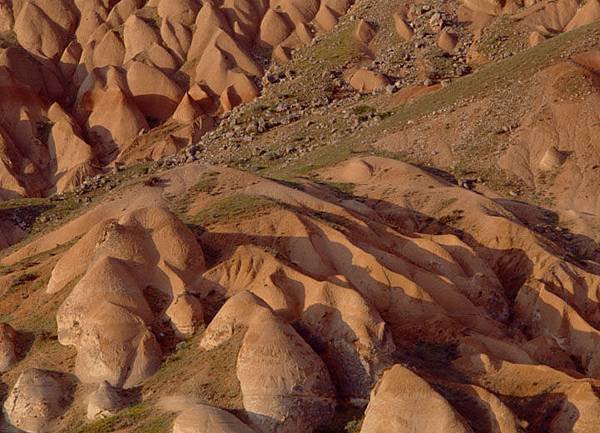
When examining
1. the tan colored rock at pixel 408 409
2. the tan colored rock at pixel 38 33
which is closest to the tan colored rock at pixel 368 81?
the tan colored rock at pixel 38 33

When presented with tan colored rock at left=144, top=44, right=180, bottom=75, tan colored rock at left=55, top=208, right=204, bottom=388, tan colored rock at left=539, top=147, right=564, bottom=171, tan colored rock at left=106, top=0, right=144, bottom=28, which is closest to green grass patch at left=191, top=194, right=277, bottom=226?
tan colored rock at left=55, top=208, right=204, bottom=388

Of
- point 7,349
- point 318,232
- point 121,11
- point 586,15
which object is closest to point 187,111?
point 121,11

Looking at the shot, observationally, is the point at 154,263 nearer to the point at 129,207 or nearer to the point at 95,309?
the point at 95,309

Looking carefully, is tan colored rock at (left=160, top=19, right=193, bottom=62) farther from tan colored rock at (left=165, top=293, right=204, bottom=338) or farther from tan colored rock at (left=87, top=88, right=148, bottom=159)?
tan colored rock at (left=165, top=293, right=204, bottom=338)

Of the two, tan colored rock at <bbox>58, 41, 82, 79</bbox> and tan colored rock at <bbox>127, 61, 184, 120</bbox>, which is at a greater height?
tan colored rock at <bbox>58, 41, 82, 79</bbox>

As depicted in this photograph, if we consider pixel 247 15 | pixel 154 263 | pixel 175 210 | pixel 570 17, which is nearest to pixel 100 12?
pixel 247 15

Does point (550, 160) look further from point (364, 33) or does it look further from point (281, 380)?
point (281, 380)
